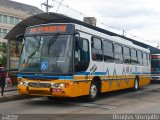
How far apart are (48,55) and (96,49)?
2.83 meters

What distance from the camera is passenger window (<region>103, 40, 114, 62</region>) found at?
16531mm

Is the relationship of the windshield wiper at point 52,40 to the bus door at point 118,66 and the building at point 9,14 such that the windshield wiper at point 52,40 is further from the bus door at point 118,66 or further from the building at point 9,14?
the building at point 9,14

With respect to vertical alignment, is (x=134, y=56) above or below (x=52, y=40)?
below

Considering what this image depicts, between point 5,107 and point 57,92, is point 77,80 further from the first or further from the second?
point 5,107

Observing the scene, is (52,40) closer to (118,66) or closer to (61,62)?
(61,62)

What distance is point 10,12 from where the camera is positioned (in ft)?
309

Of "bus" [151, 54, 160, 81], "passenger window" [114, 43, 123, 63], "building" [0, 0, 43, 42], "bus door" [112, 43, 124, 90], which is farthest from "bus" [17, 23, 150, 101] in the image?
"building" [0, 0, 43, 42]

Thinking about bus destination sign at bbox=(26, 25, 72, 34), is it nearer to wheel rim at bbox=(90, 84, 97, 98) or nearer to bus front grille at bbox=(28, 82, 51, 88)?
bus front grille at bbox=(28, 82, 51, 88)

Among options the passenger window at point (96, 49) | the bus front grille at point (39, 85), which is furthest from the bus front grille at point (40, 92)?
the passenger window at point (96, 49)

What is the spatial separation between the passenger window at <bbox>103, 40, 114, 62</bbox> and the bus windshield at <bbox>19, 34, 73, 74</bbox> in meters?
3.55

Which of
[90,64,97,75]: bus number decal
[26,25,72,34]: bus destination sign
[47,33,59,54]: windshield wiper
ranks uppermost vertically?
[26,25,72,34]: bus destination sign

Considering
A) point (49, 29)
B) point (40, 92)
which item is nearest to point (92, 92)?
point (40, 92)

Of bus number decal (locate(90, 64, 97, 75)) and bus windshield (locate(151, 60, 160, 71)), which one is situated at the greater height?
bus windshield (locate(151, 60, 160, 71))

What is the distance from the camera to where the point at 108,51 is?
1697 centimetres
